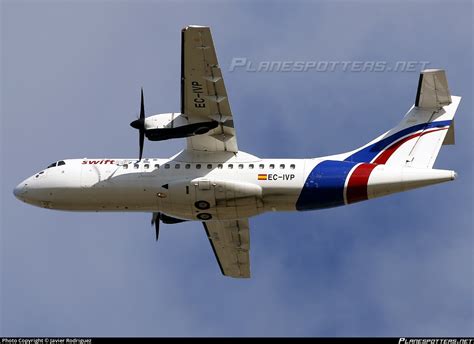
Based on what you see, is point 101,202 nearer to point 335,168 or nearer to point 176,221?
point 176,221

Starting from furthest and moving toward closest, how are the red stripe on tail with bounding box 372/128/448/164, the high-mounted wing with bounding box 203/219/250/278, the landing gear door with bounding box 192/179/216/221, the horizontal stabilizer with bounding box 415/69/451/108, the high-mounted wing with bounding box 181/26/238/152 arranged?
the high-mounted wing with bounding box 203/219/250/278
the red stripe on tail with bounding box 372/128/448/164
the landing gear door with bounding box 192/179/216/221
the horizontal stabilizer with bounding box 415/69/451/108
the high-mounted wing with bounding box 181/26/238/152

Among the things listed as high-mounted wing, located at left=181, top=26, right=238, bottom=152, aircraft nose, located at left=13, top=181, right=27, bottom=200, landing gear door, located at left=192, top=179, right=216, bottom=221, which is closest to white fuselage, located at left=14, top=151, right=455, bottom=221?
landing gear door, located at left=192, top=179, right=216, bottom=221

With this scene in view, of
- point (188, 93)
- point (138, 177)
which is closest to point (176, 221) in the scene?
point (138, 177)

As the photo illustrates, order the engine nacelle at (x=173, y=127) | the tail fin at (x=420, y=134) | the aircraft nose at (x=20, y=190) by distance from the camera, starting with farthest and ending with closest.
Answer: the aircraft nose at (x=20, y=190) → the tail fin at (x=420, y=134) → the engine nacelle at (x=173, y=127)

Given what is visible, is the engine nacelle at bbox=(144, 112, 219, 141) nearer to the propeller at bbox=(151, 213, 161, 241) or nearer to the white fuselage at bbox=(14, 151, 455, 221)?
the white fuselage at bbox=(14, 151, 455, 221)

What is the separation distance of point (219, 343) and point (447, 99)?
41.0 feet

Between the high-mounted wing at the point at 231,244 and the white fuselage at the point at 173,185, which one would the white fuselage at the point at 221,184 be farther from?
the high-mounted wing at the point at 231,244

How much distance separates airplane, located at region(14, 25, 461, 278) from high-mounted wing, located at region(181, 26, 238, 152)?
35 millimetres

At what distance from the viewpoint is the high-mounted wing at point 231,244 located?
135ft

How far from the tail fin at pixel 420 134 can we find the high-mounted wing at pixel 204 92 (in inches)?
181

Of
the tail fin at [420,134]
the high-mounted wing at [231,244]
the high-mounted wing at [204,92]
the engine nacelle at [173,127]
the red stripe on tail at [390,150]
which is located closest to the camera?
the high-mounted wing at [204,92]

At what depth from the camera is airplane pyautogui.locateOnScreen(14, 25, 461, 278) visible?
37094mm

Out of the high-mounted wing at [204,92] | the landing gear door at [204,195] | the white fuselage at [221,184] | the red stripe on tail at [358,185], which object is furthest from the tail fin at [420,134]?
the landing gear door at [204,195]

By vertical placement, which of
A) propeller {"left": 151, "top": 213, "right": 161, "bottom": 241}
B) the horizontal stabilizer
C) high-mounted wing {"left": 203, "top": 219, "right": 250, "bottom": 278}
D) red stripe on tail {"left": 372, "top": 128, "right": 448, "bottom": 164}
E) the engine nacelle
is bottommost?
high-mounted wing {"left": 203, "top": 219, "right": 250, "bottom": 278}
